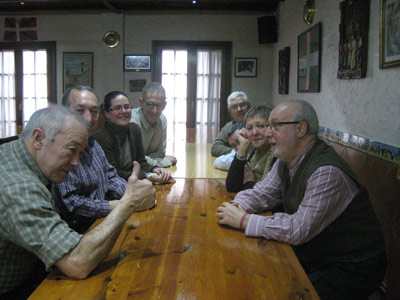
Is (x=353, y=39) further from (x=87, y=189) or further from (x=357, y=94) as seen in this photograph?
(x=87, y=189)

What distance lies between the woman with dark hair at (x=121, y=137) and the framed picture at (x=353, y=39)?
1.79m

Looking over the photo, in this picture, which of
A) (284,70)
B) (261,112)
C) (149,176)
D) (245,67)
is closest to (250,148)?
(261,112)

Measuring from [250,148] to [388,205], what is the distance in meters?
0.95

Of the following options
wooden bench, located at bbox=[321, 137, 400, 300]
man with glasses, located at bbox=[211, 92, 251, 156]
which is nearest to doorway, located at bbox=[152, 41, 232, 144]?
man with glasses, located at bbox=[211, 92, 251, 156]

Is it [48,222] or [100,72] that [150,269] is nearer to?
[48,222]

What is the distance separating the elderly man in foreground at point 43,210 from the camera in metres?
1.17

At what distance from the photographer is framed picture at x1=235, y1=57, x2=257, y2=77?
7387 mm

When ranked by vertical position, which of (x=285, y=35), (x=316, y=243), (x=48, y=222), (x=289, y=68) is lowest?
(x=316, y=243)

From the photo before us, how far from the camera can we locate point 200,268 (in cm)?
125

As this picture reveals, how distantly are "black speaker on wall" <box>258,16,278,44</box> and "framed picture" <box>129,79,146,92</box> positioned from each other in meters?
2.46

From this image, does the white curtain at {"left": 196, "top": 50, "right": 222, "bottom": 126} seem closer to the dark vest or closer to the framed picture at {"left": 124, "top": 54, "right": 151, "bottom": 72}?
the framed picture at {"left": 124, "top": 54, "right": 151, "bottom": 72}

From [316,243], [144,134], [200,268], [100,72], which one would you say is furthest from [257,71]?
[200,268]

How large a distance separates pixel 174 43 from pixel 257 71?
5.71ft

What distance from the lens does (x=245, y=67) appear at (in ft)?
24.3
